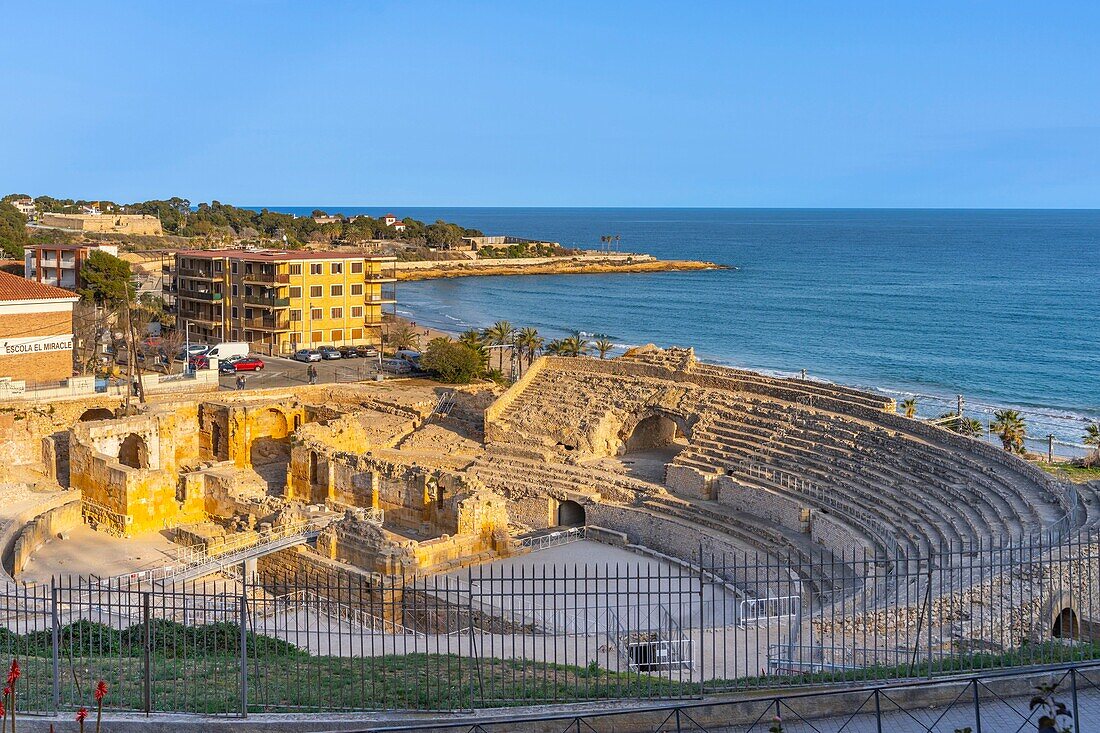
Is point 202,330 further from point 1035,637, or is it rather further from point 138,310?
point 1035,637

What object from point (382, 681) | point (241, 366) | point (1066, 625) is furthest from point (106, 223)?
point (1066, 625)

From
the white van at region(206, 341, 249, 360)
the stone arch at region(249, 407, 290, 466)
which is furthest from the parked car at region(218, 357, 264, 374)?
the stone arch at region(249, 407, 290, 466)

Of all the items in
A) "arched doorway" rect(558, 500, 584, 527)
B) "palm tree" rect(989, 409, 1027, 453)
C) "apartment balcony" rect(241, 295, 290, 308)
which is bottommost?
"arched doorway" rect(558, 500, 584, 527)

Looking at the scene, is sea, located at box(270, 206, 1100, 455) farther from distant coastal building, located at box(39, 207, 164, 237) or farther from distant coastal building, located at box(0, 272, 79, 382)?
distant coastal building, located at box(0, 272, 79, 382)

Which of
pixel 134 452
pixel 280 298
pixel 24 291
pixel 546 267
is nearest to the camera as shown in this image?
pixel 134 452

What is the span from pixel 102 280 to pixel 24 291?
44.9 feet

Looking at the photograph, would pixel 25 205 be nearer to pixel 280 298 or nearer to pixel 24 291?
A: pixel 280 298

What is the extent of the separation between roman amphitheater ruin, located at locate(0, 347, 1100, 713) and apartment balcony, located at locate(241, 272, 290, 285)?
14.3 metres

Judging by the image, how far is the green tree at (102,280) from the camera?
58.9 m

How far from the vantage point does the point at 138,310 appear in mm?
58094

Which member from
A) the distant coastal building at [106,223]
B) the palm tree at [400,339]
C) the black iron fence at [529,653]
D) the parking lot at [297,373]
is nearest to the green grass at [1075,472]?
the black iron fence at [529,653]

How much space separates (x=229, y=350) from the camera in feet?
182

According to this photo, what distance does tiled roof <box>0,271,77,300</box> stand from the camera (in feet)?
148

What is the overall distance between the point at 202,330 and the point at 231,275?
387cm
